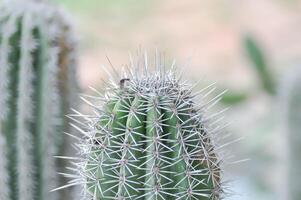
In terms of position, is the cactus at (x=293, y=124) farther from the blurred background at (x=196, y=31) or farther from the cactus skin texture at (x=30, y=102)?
the blurred background at (x=196, y=31)

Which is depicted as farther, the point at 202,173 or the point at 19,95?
the point at 19,95

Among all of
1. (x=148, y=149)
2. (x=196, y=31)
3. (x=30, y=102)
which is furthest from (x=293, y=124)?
(x=196, y=31)

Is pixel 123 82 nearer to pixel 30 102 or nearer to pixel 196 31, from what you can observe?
pixel 30 102

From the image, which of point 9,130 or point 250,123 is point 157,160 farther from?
point 250,123

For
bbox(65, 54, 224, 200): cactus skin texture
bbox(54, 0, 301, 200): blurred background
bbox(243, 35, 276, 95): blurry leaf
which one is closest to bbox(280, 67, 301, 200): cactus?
bbox(243, 35, 276, 95): blurry leaf

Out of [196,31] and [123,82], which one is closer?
[123,82]

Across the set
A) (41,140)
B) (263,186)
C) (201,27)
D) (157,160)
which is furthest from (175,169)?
(201,27)

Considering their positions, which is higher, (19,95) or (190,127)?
(19,95)

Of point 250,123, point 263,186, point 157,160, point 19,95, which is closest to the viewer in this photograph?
point 157,160
